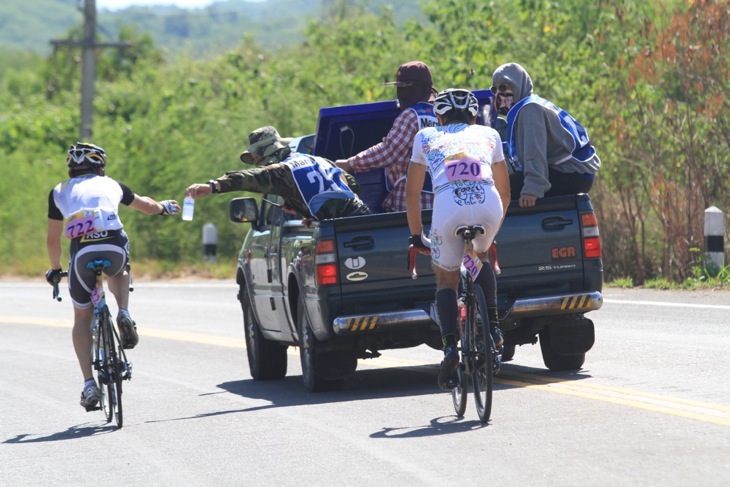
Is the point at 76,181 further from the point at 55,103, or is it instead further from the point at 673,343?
the point at 55,103

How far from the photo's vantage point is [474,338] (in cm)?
878

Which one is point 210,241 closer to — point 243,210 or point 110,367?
point 243,210

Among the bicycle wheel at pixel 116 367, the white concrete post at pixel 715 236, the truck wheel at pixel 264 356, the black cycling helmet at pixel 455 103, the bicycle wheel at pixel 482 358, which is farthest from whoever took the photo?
the white concrete post at pixel 715 236

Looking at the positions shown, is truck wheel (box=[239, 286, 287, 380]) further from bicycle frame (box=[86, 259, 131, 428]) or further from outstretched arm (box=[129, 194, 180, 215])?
bicycle frame (box=[86, 259, 131, 428])

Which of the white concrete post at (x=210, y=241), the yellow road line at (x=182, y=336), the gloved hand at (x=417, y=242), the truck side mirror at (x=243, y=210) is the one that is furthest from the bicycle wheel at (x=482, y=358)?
the white concrete post at (x=210, y=241)

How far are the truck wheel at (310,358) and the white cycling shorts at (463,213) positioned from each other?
7.68ft

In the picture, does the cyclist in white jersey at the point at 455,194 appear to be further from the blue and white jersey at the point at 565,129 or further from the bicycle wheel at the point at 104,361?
the bicycle wheel at the point at 104,361

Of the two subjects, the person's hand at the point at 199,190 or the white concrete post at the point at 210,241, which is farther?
the white concrete post at the point at 210,241

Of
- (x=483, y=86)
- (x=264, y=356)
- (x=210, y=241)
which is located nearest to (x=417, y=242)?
(x=264, y=356)

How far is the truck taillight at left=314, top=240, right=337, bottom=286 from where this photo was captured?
34.8ft

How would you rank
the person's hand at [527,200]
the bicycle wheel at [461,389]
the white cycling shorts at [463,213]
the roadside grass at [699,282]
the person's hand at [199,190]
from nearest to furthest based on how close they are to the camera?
the white cycling shorts at [463,213], the bicycle wheel at [461,389], the person's hand at [199,190], the person's hand at [527,200], the roadside grass at [699,282]

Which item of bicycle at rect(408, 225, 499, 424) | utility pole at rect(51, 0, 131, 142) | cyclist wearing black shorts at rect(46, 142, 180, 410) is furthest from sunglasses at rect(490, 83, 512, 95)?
utility pole at rect(51, 0, 131, 142)

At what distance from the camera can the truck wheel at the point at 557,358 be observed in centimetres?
1139

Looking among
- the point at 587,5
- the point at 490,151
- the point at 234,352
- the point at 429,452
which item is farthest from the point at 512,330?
the point at 587,5
